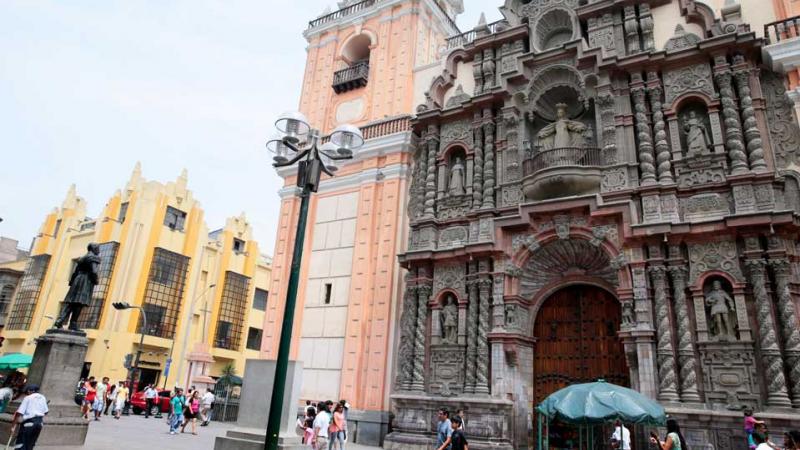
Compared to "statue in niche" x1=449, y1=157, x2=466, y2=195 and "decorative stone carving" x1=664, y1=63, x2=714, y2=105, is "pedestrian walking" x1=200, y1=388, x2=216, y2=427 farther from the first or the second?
"decorative stone carving" x1=664, y1=63, x2=714, y2=105

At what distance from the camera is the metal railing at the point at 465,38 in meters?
17.9

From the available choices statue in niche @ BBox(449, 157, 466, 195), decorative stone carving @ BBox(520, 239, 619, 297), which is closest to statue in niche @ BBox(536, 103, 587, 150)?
statue in niche @ BBox(449, 157, 466, 195)

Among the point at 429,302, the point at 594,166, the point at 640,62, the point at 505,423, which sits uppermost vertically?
the point at 640,62

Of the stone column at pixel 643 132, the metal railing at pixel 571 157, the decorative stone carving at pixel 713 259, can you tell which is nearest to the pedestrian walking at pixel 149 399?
the metal railing at pixel 571 157

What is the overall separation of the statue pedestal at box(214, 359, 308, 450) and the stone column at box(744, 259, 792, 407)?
8972mm

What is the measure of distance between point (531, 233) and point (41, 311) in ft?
103

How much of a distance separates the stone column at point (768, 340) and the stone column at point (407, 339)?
8.07m

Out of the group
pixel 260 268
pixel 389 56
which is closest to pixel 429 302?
pixel 389 56

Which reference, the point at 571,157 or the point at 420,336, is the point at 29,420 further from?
the point at 571,157

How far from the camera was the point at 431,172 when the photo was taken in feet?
55.3

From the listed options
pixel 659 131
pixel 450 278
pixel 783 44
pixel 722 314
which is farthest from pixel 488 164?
pixel 783 44

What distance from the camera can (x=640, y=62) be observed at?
13898 mm

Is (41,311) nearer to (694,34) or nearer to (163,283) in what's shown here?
(163,283)

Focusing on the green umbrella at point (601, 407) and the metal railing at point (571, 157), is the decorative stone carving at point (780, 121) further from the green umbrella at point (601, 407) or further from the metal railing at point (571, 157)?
the green umbrella at point (601, 407)
